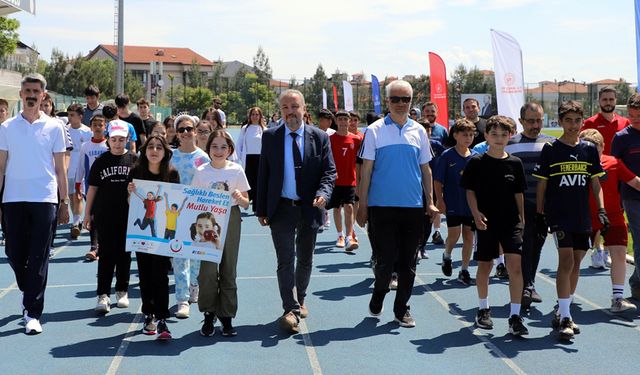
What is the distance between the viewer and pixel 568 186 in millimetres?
6730

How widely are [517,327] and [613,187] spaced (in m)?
2.30

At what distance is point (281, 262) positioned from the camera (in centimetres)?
669

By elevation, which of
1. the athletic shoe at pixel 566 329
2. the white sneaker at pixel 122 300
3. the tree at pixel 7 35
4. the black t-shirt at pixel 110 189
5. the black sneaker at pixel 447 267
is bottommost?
the athletic shoe at pixel 566 329

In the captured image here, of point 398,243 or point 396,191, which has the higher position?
point 396,191

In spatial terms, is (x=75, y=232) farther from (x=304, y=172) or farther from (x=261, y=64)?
(x=261, y=64)

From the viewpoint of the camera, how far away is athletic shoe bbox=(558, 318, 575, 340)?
6340 mm

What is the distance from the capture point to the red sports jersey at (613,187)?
24.8 feet

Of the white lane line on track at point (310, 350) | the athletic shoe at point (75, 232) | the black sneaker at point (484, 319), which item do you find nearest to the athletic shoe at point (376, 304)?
the white lane line on track at point (310, 350)

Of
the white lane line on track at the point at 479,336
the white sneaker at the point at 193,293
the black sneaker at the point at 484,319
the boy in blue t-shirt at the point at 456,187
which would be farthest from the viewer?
the boy in blue t-shirt at the point at 456,187

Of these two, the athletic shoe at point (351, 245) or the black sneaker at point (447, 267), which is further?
the athletic shoe at point (351, 245)

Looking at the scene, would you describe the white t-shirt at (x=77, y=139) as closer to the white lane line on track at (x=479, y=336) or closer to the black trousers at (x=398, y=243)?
the white lane line on track at (x=479, y=336)

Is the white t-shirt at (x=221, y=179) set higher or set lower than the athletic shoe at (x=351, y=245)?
higher

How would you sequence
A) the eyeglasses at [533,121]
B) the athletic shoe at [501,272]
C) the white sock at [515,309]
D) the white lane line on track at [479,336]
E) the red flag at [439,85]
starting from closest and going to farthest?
the white lane line on track at [479,336] < the white sock at [515,309] < the eyeglasses at [533,121] < the athletic shoe at [501,272] < the red flag at [439,85]

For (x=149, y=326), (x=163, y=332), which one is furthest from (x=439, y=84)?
(x=163, y=332)
